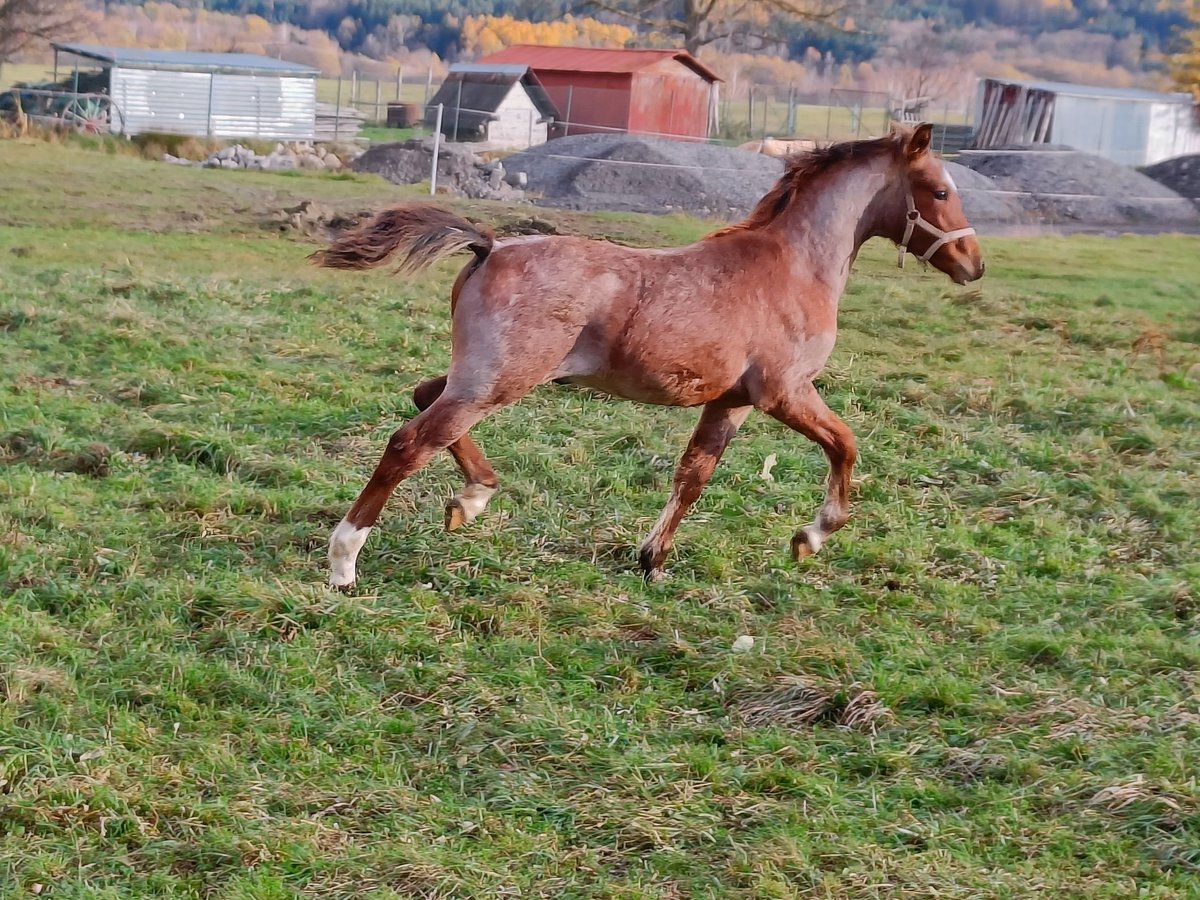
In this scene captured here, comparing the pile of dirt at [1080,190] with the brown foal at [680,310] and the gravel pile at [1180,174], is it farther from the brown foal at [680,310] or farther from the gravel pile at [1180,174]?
the brown foal at [680,310]

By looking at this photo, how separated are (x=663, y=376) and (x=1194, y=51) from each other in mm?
49739

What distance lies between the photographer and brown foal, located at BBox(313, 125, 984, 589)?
5297mm

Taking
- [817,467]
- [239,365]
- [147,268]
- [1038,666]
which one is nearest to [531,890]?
[1038,666]

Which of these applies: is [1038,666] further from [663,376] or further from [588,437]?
[588,437]

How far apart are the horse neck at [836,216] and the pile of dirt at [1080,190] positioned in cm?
2094

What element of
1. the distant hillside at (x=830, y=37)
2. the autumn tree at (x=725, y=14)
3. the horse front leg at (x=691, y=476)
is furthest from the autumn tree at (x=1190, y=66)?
the horse front leg at (x=691, y=476)

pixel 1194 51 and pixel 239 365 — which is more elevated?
→ pixel 1194 51

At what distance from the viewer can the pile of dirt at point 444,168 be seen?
22234 mm

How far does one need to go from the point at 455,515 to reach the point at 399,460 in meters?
0.72

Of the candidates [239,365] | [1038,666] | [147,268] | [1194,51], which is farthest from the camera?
[1194,51]

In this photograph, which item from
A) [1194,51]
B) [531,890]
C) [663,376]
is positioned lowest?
[531,890]

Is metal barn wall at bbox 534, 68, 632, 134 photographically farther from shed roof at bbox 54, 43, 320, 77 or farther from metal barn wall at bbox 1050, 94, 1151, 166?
metal barn wall at bbox 1050, 94, 1151, 166

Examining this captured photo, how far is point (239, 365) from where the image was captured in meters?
8.62

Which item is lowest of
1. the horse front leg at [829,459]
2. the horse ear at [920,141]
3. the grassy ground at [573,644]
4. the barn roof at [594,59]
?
the grassy ground at [573,644]
